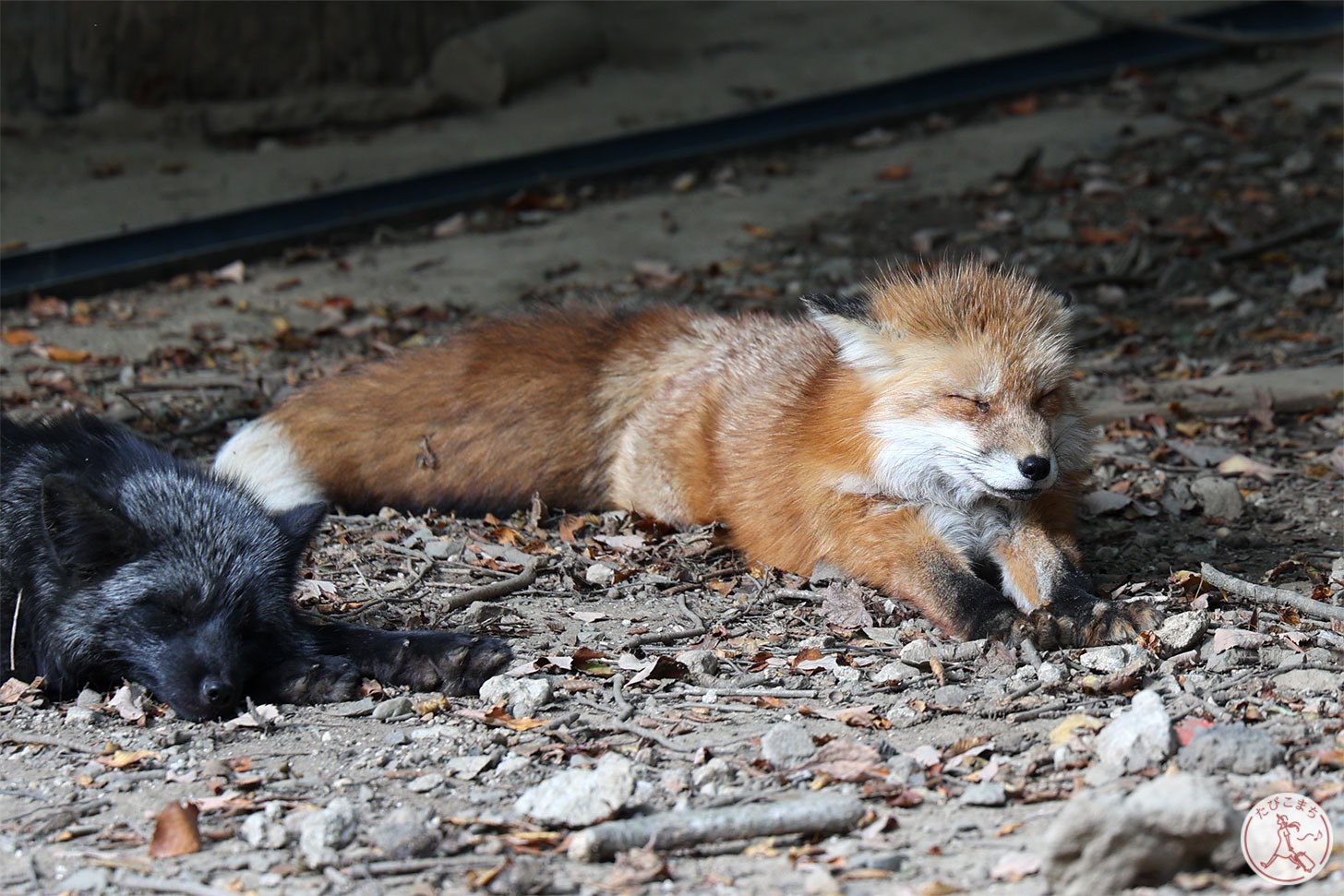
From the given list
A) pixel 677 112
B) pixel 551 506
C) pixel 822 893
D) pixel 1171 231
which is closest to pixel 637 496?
pixel 551 506

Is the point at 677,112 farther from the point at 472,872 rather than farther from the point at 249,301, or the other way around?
the point at 472,872

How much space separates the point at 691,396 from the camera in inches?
243

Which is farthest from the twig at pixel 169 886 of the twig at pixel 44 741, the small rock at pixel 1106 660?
the small rock at pixel 1106 660

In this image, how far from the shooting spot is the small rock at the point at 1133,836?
289 centimetres

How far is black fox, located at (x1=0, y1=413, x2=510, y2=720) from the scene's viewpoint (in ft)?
13.7

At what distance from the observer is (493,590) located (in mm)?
5188

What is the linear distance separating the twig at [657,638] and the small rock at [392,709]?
767 mm

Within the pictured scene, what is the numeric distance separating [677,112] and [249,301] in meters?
4.37

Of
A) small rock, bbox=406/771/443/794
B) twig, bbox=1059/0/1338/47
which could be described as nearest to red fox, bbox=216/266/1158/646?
small rock, bbox=406/771/443/794

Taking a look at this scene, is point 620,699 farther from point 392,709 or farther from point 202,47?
point 202,47

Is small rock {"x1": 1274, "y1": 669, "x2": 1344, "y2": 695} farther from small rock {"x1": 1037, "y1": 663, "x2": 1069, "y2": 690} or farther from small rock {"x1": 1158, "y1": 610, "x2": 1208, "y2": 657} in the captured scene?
small rock {"x1": 1037, "y1": 663, "x2": 1069, "y2": 690}

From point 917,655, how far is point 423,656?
1.53 m

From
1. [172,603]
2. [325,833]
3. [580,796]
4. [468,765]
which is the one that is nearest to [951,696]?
[580,796]

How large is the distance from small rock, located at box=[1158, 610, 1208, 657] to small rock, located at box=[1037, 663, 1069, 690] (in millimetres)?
367
